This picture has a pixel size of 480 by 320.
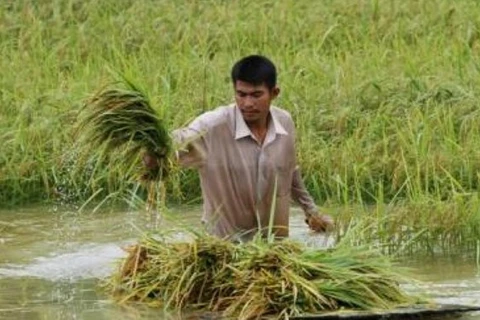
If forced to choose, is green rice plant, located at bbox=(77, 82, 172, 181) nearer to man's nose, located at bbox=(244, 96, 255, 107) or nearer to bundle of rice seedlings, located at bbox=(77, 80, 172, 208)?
bundle of rice seedlings, located at bbox=(77, 80, 172, 208)

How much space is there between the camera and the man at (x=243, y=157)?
6.98 meters

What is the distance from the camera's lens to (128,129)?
677cm

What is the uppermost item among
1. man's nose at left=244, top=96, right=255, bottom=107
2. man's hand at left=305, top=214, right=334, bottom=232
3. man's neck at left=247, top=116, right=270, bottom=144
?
man's nose at left=244, top=96, right=255, bottom=107

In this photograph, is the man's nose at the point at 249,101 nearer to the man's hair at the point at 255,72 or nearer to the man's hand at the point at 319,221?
the man's hair at the point at 255,72

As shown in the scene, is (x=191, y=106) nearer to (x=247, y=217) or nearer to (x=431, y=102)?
(x=431, y=102)

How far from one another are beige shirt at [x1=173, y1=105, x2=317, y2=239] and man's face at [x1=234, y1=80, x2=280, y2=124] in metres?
0.05

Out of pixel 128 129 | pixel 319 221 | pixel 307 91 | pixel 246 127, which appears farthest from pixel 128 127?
pixel 307 91

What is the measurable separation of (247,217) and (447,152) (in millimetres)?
2601

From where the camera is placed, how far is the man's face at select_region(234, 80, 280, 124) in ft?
22.8

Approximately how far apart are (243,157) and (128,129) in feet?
1.92

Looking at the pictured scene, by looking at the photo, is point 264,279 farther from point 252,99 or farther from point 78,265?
point 78,265

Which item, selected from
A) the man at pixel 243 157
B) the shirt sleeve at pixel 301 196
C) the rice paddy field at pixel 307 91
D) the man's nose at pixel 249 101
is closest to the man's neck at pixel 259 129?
the man at pixel 243 157

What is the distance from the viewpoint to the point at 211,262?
6.59m

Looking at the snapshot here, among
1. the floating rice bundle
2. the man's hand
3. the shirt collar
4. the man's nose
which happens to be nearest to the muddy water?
the floating rice bundle
